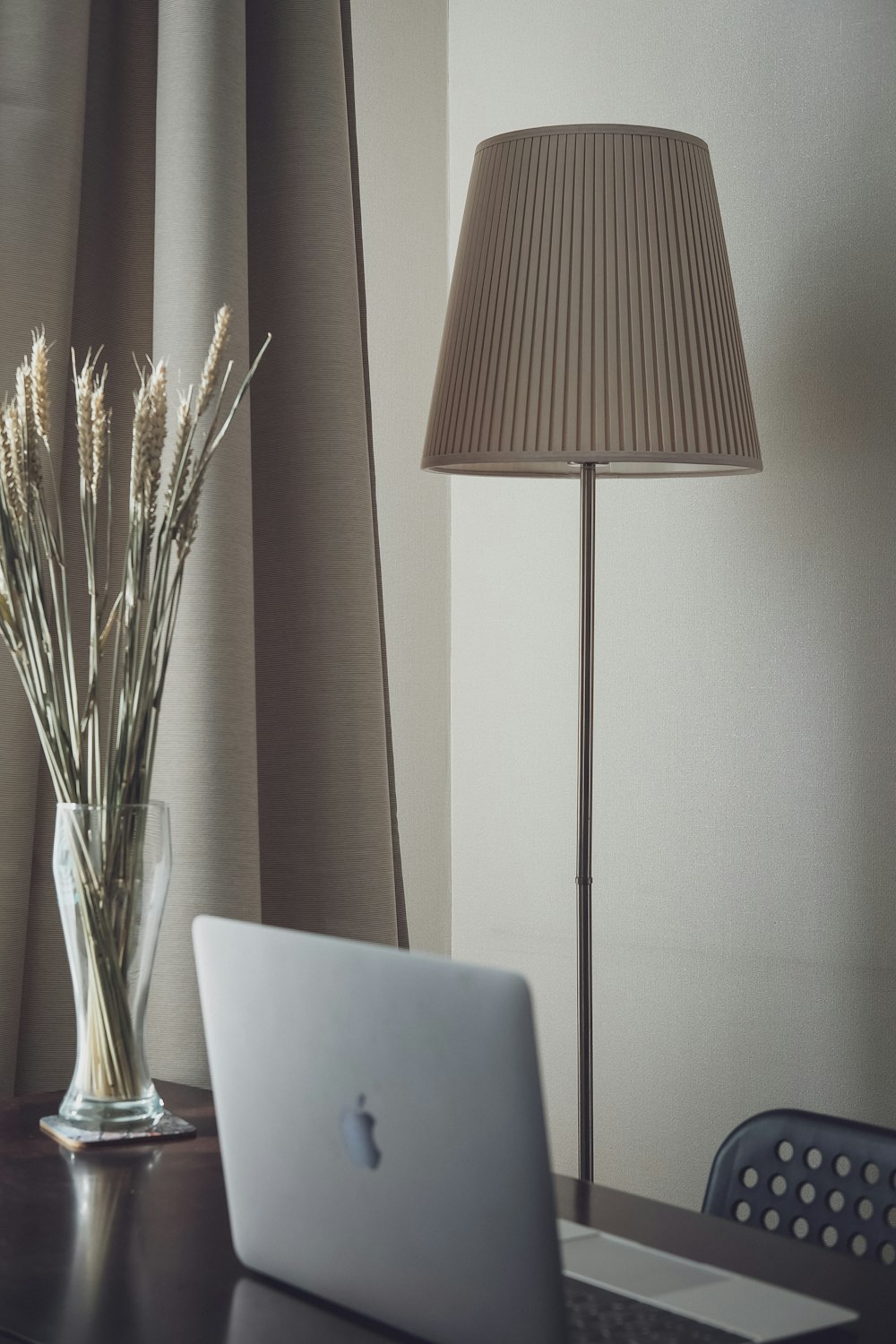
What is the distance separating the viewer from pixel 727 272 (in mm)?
1570

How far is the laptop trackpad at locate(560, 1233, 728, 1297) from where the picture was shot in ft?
2.75

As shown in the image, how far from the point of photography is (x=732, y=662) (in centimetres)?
187

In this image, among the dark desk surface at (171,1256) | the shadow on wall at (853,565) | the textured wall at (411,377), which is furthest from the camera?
the textured wall at (411,377)

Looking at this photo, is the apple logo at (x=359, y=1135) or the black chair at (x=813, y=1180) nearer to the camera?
the apple logo at (x=359, y=1135)

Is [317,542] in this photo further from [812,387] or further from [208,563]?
[812,387]

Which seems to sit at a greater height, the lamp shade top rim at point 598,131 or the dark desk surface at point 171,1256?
the lamp shade top rim at point 598,131

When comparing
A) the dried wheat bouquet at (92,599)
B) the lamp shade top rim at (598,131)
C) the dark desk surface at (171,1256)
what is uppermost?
the lamp shade top rim at (598,131)

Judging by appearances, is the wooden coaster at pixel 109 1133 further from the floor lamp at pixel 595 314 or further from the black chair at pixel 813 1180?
the floor lamp at pixel 595 314

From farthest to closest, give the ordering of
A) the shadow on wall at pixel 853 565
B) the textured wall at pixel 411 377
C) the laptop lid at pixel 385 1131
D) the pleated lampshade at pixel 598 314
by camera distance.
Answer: the textured wall at pixel 411 377 → the shadow on wall at pixel 853 565 → the pleated lampshade at pixel 598 314 → the laptop lid at pixel 385 1131

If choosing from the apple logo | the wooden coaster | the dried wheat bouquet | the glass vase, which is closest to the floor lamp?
the dried wheat bouquet

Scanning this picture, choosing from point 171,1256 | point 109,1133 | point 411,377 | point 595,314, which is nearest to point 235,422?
point 595,314

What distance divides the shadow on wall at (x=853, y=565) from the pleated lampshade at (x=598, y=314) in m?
0.25

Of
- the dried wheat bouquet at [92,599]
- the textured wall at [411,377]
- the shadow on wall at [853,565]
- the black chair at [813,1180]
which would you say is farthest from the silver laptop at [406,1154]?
the textured wall at [411,377]

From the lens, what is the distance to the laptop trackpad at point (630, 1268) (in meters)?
0.84
